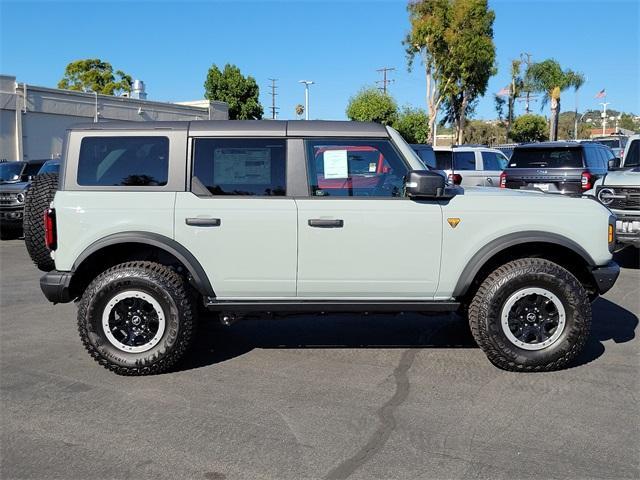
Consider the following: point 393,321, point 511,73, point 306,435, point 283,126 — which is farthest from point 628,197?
point 511,73

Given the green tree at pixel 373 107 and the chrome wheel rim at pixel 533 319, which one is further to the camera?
the green tree at pixel 373 107

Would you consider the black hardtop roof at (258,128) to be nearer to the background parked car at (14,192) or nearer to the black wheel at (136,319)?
the black wheel at (136,319)

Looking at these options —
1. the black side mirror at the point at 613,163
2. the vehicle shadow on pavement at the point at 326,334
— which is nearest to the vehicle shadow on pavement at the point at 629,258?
the black side mirror at the point at 613,163

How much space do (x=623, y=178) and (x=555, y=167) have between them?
9.48ft

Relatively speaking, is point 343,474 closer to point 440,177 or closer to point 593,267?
point 440,177

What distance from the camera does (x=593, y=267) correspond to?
4875mm

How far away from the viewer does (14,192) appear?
13023 millimetres

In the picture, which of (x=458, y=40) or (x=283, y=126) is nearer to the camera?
(x=283, y=126)

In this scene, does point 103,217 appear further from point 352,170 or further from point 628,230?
point 628,230

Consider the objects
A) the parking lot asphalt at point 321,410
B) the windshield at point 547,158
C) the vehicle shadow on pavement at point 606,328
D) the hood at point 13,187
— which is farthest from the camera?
the hood at point 13,187

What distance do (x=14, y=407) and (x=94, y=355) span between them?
2.34 feet

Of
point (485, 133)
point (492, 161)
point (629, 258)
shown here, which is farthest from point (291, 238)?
point (485, 133)

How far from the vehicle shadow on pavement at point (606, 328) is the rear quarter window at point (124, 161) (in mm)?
3742

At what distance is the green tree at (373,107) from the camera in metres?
39.2
